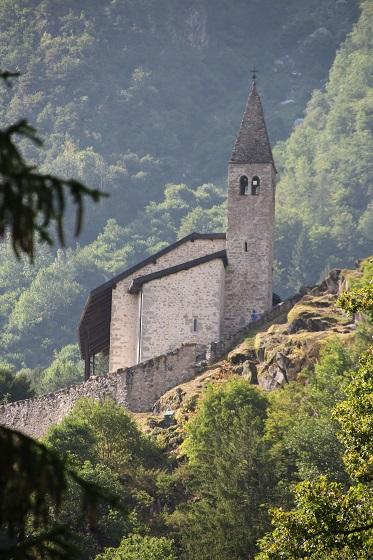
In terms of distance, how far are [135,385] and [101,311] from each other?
11.6m

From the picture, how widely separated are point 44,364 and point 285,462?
133 meters

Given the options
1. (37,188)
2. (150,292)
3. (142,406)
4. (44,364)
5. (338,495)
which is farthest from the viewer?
(44,364)

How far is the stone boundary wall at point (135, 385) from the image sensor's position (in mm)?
65438

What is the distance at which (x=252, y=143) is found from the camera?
8044cm

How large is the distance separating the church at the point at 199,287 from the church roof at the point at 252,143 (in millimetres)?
78

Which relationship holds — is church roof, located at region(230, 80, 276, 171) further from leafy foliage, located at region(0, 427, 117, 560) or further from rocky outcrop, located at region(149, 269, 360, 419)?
leafy foliage, located at region(0, 427, 117, 560)

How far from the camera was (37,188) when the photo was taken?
1334cm

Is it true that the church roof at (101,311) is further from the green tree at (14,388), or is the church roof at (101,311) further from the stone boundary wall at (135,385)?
the stone boundary wall at (135,385)

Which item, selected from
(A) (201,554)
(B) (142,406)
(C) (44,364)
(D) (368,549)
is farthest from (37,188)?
Answer: (C) (44,364)

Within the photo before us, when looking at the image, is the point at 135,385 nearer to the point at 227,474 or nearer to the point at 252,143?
the point at 227,474

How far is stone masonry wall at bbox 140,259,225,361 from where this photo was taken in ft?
235

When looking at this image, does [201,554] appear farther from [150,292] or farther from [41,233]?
[41,233]

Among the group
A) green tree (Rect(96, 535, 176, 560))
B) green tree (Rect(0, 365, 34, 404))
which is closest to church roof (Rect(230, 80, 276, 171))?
green tree (Rect(0, 365, 34, 404))

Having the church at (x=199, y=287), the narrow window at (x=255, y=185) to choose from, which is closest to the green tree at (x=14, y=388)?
the church at (x=199, y=287)
